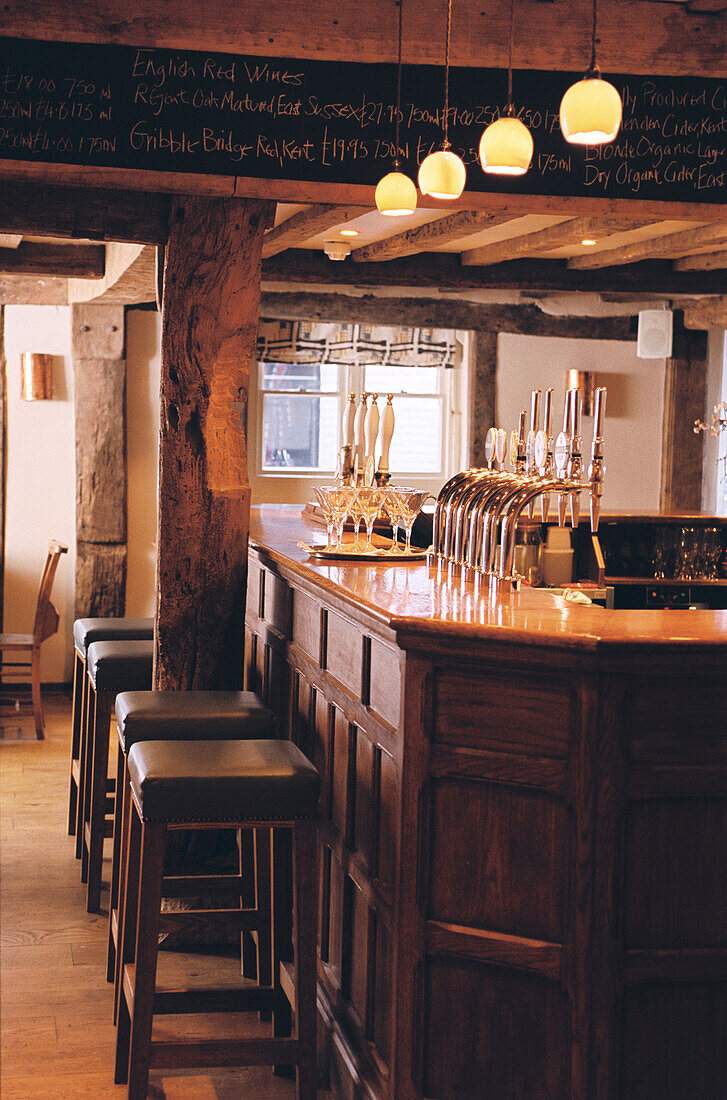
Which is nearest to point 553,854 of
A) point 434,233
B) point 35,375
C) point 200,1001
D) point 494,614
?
point 494,614

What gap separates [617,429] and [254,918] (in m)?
6.29

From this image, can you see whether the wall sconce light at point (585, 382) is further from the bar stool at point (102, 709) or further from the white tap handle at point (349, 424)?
the bar stool at point (102, 709)

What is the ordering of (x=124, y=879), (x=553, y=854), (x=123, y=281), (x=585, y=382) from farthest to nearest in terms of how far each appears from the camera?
(x=585, y=382), (x=123, y=281), (x=124, y=879), (x=553, y=854)

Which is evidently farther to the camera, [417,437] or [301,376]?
[417,437]

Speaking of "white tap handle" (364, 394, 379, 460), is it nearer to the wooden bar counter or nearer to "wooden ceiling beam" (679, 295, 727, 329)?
the wooden bar counter

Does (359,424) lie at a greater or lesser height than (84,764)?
greater

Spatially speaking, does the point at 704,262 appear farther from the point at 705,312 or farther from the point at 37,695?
the point at 37,695

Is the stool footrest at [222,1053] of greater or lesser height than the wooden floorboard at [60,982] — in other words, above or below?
above

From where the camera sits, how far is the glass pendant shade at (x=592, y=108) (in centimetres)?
238

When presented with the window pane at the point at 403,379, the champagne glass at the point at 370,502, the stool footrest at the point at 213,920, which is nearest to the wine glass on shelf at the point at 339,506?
the champagne glass at the point at 370,502

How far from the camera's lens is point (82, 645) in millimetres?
4531

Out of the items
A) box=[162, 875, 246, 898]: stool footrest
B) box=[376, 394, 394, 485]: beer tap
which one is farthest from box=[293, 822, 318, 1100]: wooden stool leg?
box=[376, 394, 394, 485]: beer tap

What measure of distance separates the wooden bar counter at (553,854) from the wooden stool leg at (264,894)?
601 millimetres

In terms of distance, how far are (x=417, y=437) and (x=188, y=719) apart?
6.15 m
